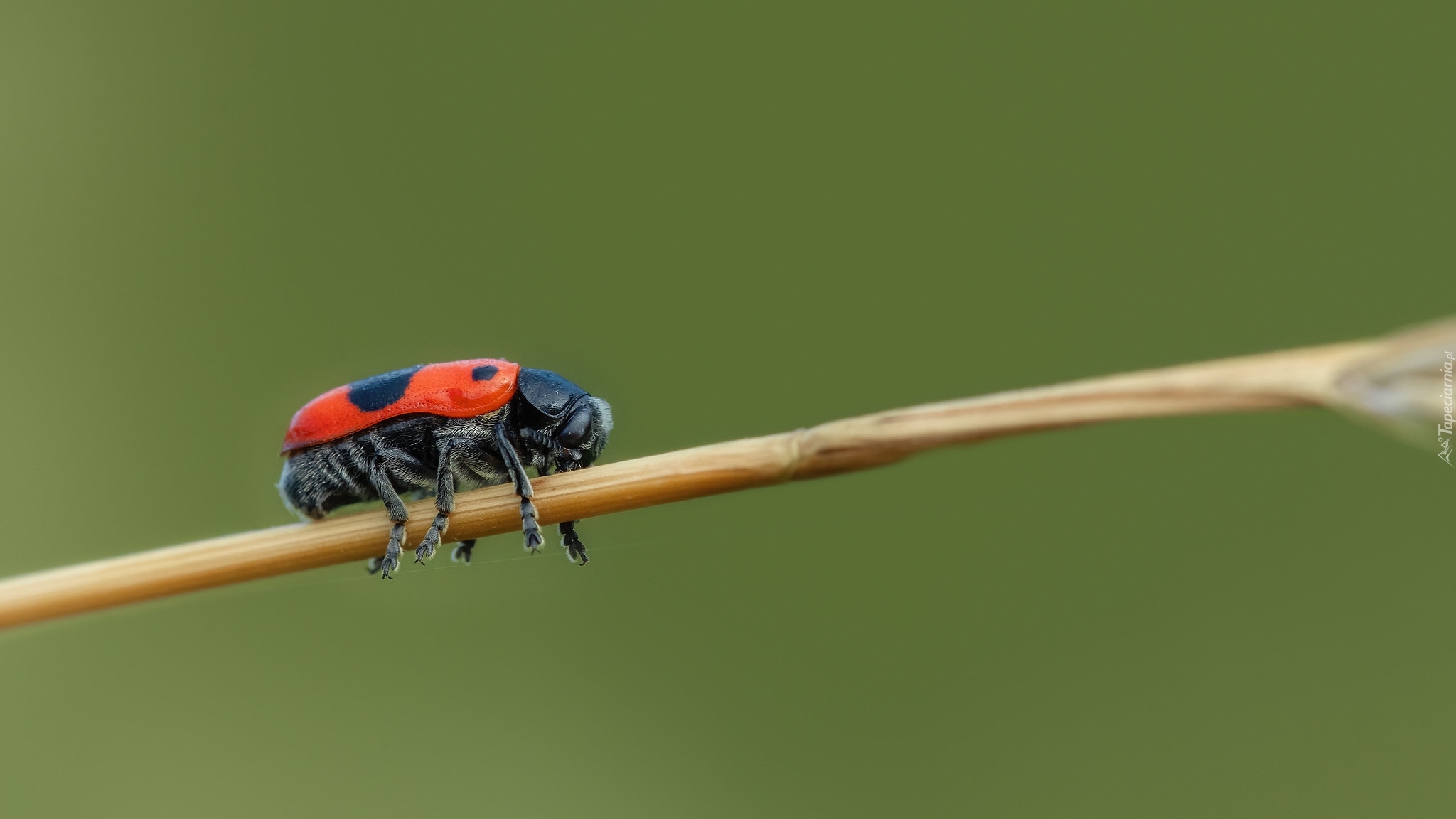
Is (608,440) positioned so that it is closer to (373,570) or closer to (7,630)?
(373,570)

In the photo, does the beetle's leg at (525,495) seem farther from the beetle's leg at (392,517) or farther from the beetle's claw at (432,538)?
Answer: the beetle's leg at (392,517)

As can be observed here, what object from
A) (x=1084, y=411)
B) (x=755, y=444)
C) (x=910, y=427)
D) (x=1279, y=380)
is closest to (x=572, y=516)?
(x=755, y=444)

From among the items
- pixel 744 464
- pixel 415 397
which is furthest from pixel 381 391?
pixel 744 464

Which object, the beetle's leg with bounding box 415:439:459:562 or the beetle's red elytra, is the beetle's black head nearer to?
the beetle's red elytra

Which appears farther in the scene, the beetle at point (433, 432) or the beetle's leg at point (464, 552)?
the beetle's leg at point (464, 552)

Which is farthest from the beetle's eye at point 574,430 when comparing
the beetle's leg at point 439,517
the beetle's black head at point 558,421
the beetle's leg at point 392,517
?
the beetle's leg at point 392,517

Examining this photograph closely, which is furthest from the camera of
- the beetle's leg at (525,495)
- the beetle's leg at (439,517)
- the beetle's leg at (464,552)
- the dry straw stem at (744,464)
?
the beetle's leg at (464,552)

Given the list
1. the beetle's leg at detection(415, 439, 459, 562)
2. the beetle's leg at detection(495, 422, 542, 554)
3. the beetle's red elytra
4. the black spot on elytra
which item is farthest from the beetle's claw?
the black spot on elytra

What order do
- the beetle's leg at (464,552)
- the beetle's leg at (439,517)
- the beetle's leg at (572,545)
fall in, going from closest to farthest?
the beetle's leg at (439,517), the beetle's leg at (572,545), the beetle's leg at (464,552)
